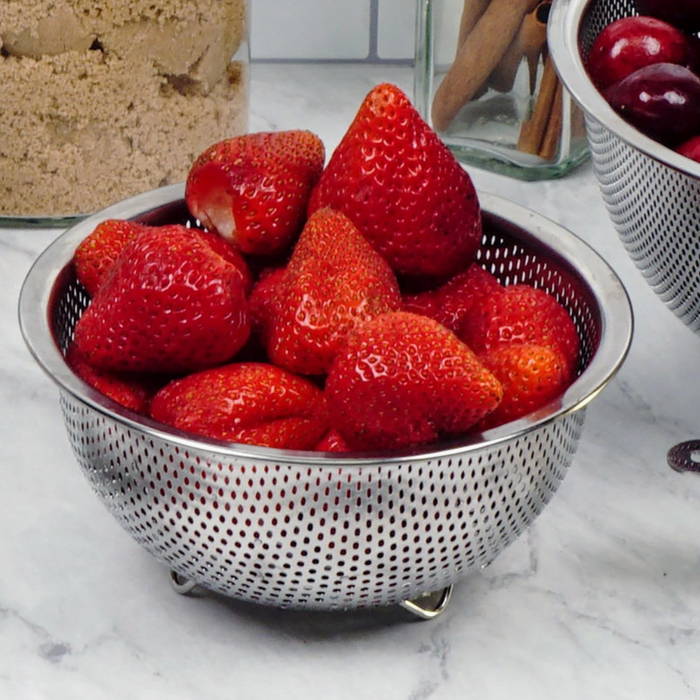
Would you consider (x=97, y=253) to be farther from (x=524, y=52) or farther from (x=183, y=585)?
(x=524, y=52)

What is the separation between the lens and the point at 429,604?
1.68ft

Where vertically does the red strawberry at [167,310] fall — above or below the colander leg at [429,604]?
above

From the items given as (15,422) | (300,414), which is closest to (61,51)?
(15,422)

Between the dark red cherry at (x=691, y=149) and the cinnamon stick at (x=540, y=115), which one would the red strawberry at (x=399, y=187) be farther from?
the cinnamon stick at (x=540, y=115)

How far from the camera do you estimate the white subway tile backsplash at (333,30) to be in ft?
3.09

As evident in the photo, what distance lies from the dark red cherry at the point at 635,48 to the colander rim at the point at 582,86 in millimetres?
15

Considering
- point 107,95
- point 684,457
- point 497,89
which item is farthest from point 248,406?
point 497,89

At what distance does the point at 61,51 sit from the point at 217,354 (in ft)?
0.92

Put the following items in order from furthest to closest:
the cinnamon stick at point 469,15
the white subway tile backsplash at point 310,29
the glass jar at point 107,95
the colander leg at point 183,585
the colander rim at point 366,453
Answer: the white subway tile backsplash at point 310,29
the cinnamon stick at point 469,15
the glass jar at point 107,95
the colander leg at point 183,585
the colander rim at point 366,453

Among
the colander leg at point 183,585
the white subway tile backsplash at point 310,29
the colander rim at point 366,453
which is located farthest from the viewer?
the white subway tile backsplash at point 310,29

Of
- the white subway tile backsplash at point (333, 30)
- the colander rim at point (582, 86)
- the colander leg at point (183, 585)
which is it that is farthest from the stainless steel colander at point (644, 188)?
the white subway tile backsplash at point (333, 30)

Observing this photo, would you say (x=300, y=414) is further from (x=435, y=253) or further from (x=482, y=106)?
(x=482, y=106)

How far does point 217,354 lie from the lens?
477 millimetres

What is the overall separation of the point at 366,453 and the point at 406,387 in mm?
30
